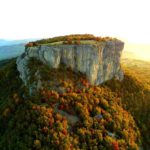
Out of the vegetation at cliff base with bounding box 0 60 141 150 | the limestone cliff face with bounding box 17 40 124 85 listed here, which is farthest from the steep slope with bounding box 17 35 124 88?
the vegetation at cliff base with bounding box 0 60 141 150

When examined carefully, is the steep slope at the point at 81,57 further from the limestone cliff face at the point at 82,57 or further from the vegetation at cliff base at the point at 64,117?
the vegetation at cliff base at the point at 64,117

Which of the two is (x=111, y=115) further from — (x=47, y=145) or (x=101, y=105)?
(x=47, y=145)

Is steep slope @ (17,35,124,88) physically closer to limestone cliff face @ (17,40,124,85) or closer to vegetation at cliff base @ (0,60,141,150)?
limestone cliff face @ (17,40,124,85)

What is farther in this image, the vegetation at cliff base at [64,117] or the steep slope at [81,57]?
the steep slope at [81,57]

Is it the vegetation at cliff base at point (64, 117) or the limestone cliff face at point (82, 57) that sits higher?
the limestone cliff face at point (82, 57)

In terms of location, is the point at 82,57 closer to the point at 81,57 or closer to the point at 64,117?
the point at 81,57

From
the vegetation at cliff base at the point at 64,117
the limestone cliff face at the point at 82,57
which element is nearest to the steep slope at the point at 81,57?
the limestone cliff face at the point at 82,57

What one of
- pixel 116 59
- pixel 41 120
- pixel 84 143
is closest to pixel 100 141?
pixel 84 143

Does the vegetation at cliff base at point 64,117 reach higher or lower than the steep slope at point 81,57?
lower
